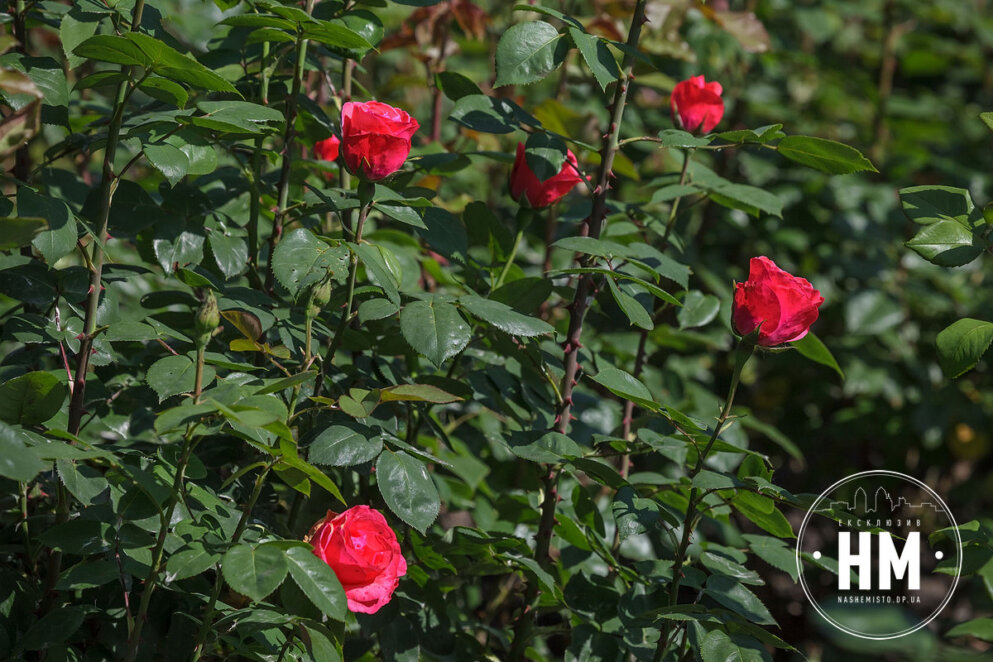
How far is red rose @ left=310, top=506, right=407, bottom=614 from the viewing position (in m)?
0.88

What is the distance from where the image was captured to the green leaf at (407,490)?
927 millimetres

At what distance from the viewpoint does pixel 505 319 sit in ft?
3.24

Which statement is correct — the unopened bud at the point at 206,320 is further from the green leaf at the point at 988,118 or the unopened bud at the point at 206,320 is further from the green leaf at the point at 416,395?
the green leaf at the point at 988,118

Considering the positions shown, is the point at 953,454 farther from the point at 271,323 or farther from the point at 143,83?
the point at 143,83

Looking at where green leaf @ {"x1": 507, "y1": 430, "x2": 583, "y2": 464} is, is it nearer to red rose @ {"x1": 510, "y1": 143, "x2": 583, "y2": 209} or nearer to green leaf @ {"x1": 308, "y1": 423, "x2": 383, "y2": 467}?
green leaf @ {"x1": 308, "y1": 423, "x2": 383, "y2": 467}

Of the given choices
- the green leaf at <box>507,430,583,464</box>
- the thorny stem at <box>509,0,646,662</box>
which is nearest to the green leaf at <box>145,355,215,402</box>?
the green leaf at <box>507,430,583,464</box>

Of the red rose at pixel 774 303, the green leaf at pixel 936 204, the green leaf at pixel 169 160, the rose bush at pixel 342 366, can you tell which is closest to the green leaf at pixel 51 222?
the rose bush at pixel 342 366

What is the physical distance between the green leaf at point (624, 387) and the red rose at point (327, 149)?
59 centimetres

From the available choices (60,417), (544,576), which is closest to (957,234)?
(544,576)

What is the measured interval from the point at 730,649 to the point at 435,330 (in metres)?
0.46

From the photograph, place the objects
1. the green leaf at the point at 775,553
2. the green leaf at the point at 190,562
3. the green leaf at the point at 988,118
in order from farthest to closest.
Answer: the green leaf at the point at 775,553
the green leaf at the point at 988,118
the green leaf at the point at 190,562

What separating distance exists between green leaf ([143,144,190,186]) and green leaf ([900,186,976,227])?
32.1 inches

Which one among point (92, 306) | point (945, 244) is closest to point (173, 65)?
point (92, 306)

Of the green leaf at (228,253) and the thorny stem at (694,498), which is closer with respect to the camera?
the thorny stem at (694,498)
